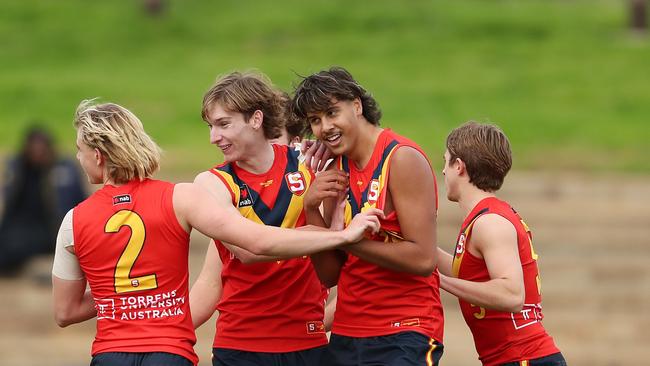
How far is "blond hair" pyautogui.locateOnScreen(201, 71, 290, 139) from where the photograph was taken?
5.32 meters

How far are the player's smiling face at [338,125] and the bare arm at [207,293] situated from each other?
1.04 m

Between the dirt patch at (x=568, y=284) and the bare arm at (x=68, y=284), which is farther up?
the dirt patch at (x=568, y=284)

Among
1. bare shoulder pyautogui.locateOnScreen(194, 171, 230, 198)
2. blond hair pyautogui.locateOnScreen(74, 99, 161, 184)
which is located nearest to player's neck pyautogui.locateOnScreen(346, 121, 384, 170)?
bare shoulder pyautogui.locateOnScreen(194, 171, 230, 198)

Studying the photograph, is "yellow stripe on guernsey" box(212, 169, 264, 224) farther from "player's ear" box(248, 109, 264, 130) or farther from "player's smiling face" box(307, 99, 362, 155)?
"player's smiling face" box(307, 99, 362, 155)

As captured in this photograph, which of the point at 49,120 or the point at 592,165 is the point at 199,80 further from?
the point at 592,165

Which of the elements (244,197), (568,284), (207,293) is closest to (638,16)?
(568,284)

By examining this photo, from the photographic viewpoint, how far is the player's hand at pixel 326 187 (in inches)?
201

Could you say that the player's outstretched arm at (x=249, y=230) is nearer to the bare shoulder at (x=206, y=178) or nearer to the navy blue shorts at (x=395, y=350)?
the bare shoulder at (x=206, y=178)

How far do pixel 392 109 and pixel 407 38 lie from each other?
3874 millimetres

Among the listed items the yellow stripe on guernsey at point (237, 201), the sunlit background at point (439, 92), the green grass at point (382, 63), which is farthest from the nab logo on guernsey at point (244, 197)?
the green grass at point (382, 63)

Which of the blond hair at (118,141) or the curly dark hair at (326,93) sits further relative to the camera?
the curly dark hair at (326,93)

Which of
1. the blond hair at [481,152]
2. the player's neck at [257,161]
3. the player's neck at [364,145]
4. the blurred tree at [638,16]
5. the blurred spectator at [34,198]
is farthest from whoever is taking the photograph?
the blurred tree at [638,16]

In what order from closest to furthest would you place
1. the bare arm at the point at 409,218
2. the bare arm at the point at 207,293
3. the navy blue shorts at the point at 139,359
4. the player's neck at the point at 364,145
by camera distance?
the navy blue shorts at the point at 139,359
the bare arm at the point at 409,218
the player's neck at the point at 364,145
the bare arm at the point at 207,293

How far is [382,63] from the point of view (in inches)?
727
